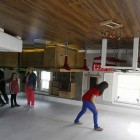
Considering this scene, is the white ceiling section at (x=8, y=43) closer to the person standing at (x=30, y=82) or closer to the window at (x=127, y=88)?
the person standing at (x=30, y=82)

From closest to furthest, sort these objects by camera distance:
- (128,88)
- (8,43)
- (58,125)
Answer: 1. (8,43)
2. (58,125)
3. (128,88)

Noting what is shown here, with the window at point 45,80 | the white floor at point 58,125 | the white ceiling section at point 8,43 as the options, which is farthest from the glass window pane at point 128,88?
the white ceiling section at point 8,43

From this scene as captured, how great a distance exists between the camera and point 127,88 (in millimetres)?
5922

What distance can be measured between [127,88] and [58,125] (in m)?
2.84

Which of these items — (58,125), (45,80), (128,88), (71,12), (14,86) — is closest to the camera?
(71,12)

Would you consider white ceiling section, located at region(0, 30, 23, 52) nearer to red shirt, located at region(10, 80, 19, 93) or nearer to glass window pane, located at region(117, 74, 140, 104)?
red shirt, located at region(10, 80, 19, 93)

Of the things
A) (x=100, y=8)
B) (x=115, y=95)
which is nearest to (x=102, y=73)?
(x=115, y=95)

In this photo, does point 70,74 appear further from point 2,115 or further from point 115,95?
point 2,115

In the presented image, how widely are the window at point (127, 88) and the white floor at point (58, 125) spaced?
1.88 ft

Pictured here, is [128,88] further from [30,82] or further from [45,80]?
[45,80]

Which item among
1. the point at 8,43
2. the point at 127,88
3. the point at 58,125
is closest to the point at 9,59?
the point at 8,43

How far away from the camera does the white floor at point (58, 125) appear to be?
11.7ft

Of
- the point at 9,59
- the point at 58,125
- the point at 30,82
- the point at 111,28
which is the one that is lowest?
the point at 58,125

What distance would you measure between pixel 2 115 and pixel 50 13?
345 cm
